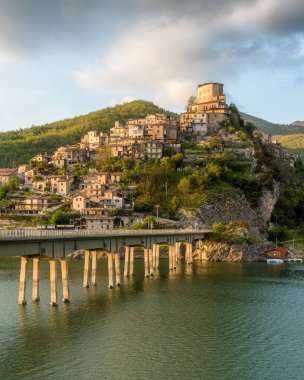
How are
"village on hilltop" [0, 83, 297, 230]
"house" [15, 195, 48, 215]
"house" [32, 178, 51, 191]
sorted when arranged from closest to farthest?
"village on hilltop" [0, 83, 297, 230] → "house" [15, 195, 48, 215] → "house" [32, 178, 51, 191]

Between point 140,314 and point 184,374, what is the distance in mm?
17838

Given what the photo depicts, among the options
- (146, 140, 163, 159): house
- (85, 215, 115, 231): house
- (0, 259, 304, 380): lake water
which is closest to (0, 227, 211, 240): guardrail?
(0, 259, 304, 380): lake water

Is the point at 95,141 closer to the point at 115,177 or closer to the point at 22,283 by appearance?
the point at 115,177

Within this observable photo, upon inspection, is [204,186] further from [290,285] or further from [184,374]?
[184,374]

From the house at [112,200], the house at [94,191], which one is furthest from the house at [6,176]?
the house at [112,200]

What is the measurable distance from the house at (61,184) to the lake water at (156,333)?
6657 centimetres

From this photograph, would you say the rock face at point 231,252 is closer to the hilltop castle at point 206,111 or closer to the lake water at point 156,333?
the lake water at point 156,333

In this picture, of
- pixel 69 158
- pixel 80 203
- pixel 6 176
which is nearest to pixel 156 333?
pixel 80 203

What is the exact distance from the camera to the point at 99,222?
4552 inches

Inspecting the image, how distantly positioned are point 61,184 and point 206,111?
210ft

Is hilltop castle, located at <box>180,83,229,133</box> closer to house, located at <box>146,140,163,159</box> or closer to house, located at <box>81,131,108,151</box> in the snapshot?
house, located at <box>146,140,163,159</box>

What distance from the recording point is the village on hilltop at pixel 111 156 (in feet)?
405

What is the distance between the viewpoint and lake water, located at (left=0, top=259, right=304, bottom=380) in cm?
3438

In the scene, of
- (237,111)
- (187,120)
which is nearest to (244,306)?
(187,120)
